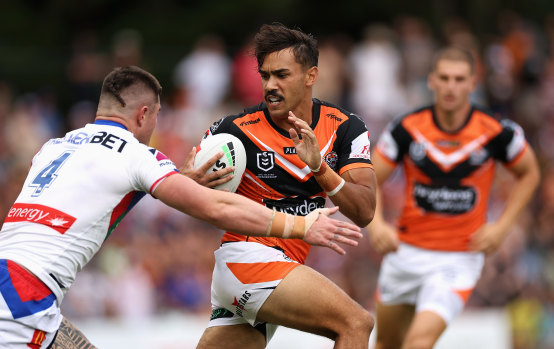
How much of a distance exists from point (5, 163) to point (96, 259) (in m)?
2.58

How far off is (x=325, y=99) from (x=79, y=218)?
9.73m

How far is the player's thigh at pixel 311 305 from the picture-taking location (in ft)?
19.4

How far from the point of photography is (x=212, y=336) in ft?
21.6

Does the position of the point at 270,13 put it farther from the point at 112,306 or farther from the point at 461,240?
the point at 461,240

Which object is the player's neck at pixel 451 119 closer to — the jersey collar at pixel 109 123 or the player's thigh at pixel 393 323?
the player's thigh at pixel 393 323

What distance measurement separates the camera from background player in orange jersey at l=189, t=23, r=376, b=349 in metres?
5.95

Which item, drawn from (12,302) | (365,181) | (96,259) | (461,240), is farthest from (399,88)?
(12,302)

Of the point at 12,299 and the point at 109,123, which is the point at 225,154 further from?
the point at 12,299

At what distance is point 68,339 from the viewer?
587 cm

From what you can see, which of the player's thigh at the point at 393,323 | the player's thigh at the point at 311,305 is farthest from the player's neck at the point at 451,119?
the player's thigh at the point at 311,305

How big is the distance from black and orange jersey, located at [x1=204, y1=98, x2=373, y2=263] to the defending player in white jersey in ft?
2.70

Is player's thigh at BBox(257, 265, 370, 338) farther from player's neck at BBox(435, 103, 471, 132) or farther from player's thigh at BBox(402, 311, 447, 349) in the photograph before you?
player's neck at BBox(435, 103, 471, 132)

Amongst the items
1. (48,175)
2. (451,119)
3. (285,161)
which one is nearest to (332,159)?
(285,161)

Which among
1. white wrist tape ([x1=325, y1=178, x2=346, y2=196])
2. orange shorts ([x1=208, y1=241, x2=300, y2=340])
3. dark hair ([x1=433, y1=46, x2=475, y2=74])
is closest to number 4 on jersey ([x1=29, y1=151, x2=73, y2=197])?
orange shorts ([x1=208, y1=241, x2=300, y2=340])
